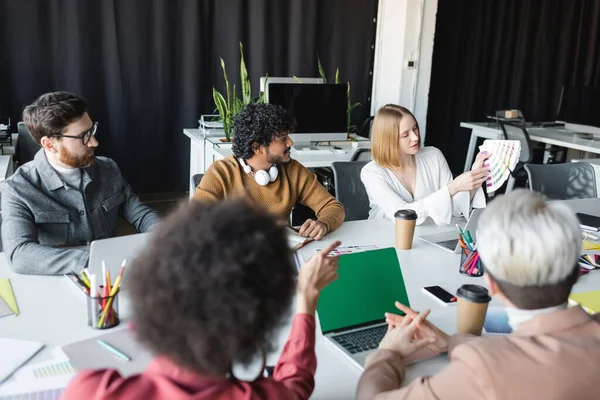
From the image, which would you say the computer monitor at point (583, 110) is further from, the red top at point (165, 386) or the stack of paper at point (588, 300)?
the red top at point (165, 386)

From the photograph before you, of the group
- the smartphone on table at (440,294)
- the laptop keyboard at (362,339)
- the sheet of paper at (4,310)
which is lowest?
the sheet of paper at (4,310)

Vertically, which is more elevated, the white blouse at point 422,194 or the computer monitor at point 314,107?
the computer monitor at point 314,107

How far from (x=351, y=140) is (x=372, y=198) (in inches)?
74.3

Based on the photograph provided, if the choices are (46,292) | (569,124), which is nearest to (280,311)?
(46,292)

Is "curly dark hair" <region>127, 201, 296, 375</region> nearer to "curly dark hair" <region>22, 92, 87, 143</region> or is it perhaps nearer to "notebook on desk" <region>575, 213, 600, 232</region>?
"curly dark hair" <region>22, 92, 87, 143</region>

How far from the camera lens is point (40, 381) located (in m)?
1.18

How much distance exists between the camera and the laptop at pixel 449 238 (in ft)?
6.49

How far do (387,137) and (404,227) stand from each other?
0.70 m

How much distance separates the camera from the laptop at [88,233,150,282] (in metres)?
1.72

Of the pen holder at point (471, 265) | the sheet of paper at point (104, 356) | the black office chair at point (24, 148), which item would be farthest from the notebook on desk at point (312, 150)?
the sheet of paper at point (104, 356)

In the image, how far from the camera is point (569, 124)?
5.76 meters

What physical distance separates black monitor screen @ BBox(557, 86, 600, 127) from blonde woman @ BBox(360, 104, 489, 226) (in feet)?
11.6

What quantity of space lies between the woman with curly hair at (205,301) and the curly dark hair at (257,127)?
149cm

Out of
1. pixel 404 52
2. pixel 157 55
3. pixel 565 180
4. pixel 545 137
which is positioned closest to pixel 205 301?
pixel 565 180
